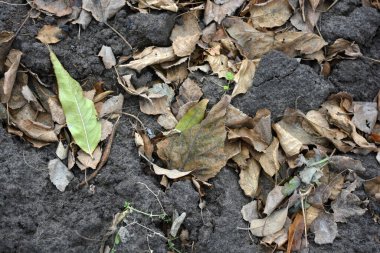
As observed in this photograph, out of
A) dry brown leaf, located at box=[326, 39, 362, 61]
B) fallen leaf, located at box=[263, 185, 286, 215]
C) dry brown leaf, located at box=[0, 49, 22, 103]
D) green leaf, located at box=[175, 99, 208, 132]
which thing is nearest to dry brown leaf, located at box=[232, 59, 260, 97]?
green leaf, located at box=[175, 99, 208, 132]

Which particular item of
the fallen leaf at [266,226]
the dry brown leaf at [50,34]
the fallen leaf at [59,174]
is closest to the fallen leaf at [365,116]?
the fallen leaf at [266,226]

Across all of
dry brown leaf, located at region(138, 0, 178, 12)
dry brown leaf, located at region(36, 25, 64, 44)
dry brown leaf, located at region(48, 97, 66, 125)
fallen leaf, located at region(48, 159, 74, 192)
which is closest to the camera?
fallen leaf, located at region(48, 159, 74, 192)

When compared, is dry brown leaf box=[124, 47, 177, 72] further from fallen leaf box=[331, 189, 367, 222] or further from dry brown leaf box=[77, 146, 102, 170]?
fallen leaf box=[331, 189, 367, 222]

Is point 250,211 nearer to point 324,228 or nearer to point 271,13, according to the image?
point 324,228

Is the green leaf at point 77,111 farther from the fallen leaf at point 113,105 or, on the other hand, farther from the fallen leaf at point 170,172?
the fallen leaf at point 170,172

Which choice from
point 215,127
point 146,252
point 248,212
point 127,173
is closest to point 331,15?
point 215,127

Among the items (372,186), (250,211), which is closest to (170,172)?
(250,211)

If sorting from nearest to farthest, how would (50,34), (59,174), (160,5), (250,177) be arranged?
(59,174), (250,177), (50,34), (160,5)

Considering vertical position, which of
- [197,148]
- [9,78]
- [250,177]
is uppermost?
[9,78]
